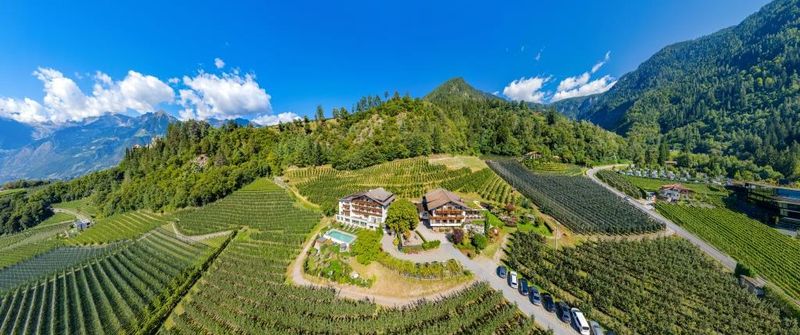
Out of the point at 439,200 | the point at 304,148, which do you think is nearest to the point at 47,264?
the point at 304,148

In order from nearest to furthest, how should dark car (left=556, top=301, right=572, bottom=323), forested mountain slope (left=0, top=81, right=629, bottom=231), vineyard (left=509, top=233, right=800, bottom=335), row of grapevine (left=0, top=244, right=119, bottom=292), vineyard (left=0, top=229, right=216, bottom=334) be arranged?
vineyard (left=509, top=233, right=800, bottom=335), dark car (left=556, top=301, right=572, bottom=323), vineyard (left=0, top=229, right=216, bottom=334), row of grapevine (left=0, top=244, right=119, bottom=292), forested mountain slope (left=0, top=81, right=629, bottom=231)

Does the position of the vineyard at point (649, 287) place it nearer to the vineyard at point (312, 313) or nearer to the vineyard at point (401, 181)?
the vineyard at point (312, 313)

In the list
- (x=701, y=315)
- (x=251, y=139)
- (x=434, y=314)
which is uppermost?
(x=251, y=139)

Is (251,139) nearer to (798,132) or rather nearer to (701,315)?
(701,315)

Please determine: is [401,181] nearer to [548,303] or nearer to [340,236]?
[340,236]

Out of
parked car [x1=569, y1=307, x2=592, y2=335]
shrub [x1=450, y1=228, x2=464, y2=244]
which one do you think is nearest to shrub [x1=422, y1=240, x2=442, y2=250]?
shrub [x1=450, y1=228, x2=464, y2=244]

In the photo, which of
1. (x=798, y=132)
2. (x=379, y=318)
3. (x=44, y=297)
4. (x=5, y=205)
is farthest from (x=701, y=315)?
(x=5, y=205)

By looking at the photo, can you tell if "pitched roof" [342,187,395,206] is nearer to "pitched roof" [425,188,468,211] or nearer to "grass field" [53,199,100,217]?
"pitched roof" [425,188,468,211]
